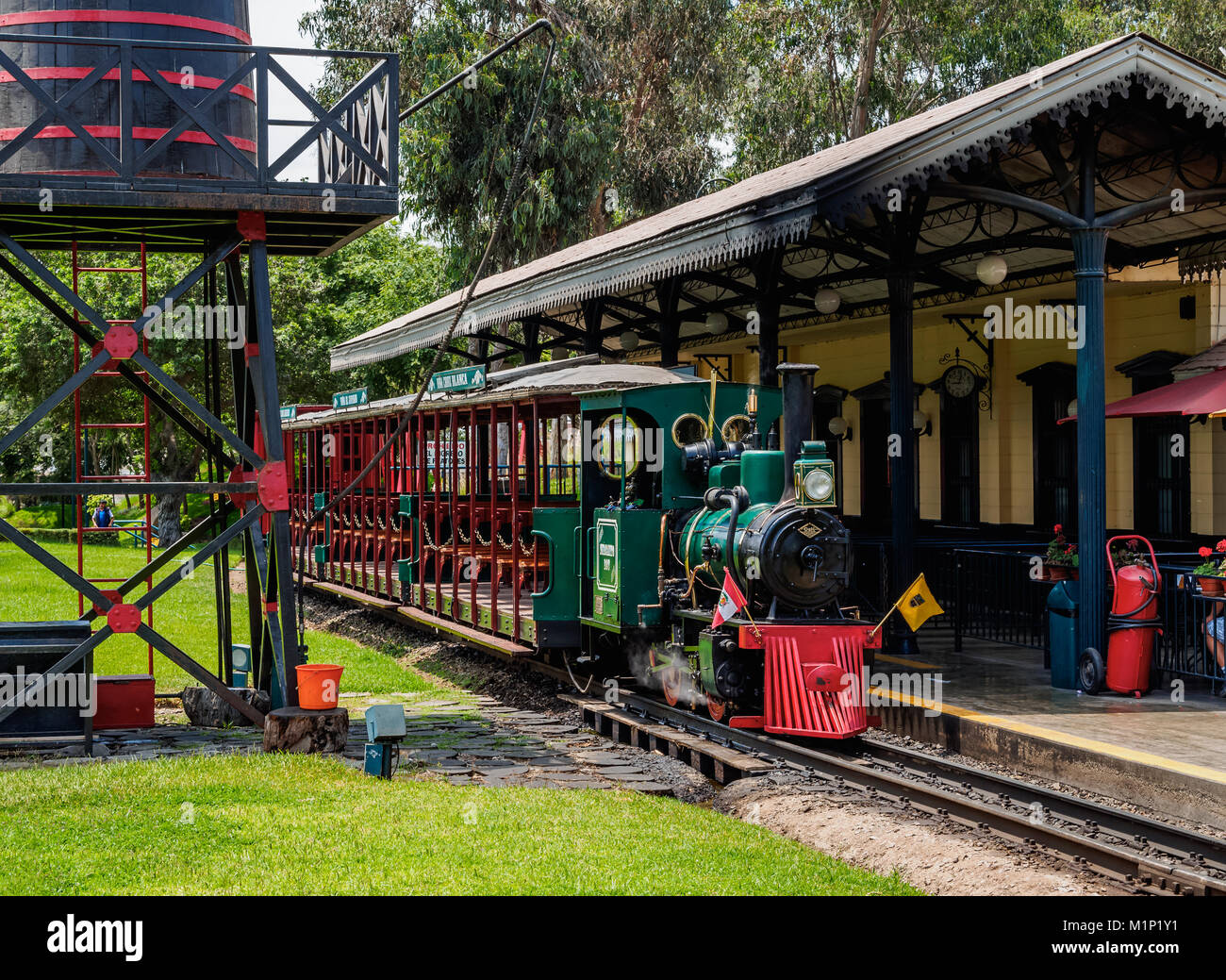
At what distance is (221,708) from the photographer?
10617 millimetres

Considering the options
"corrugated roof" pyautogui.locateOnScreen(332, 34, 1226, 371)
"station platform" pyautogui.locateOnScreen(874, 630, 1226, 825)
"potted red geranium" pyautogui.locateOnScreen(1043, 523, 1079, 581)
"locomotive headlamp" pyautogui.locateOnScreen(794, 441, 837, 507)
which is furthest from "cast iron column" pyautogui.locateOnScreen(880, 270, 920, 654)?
"locomotive headlamp" pyautogui.locateOnScreen(794, 441, 837, 507)

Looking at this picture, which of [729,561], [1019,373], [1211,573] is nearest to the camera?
[729,561]

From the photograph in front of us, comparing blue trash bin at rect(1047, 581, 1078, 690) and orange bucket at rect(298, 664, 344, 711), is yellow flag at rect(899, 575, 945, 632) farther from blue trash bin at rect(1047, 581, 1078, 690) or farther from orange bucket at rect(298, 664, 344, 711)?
orange bucket at rect(298, 664, 344, 711)

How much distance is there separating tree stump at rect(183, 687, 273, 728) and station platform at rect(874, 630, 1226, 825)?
4979 millimetres

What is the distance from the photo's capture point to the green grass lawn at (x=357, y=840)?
6.02m

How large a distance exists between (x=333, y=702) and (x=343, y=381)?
88.9ft

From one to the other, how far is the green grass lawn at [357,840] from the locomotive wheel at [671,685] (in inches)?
115

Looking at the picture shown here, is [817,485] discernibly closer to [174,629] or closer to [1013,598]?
[1013,598]

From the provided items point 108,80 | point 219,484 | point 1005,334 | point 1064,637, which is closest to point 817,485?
point 1064,637

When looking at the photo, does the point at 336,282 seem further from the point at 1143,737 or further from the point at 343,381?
the point at 1143,737

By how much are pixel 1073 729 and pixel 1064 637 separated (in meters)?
2.04

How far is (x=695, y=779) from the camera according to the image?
9312 mm

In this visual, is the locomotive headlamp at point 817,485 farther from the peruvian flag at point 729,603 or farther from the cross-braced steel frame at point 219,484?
the cross-braced steel frame at point 219,484
